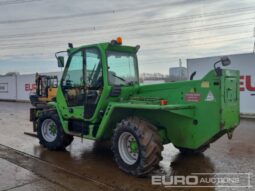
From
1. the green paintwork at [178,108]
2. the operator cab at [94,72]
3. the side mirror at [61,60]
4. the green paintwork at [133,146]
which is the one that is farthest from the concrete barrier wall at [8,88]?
the green paintwork at [133,146]

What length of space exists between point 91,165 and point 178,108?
2178 millimetres

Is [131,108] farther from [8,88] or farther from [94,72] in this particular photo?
[8,88]

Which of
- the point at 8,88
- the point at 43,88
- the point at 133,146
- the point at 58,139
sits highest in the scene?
the point at 8,88

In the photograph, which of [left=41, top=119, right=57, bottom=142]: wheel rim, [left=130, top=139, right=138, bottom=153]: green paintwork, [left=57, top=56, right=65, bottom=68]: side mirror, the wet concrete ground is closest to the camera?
the wet concrete ground

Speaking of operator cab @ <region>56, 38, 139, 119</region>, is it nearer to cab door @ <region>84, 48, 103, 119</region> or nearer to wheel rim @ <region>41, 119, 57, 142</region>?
cab door @ <region>84, 48, 103, 119</region>

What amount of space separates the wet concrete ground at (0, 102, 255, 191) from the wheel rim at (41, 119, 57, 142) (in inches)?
13.0

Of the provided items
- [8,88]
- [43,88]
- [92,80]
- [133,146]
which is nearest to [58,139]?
[92,80]

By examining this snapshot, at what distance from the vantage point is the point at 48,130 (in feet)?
23.8

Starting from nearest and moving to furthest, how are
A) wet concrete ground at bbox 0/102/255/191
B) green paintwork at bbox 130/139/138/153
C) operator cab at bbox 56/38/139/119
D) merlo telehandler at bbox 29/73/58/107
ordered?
wet concrete ground at bbox 0/102/255/191 → green paintwork at bbox 130/139/138/153 → operator cab at bbox 56/38/139/119 → merlo telehandler at bbox 29/73/58/107

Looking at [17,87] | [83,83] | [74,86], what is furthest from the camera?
[17,87]

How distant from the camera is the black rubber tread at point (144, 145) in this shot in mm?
4781

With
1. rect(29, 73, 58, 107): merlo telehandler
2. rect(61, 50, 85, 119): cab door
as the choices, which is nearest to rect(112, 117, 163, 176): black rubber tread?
rect(61, 50, 85, 119): cab door

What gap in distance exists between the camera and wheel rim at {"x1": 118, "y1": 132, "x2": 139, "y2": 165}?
5.19 meters

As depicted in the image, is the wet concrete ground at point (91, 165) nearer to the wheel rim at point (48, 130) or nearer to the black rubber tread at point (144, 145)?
the black rubber tread at point (144, 145)
